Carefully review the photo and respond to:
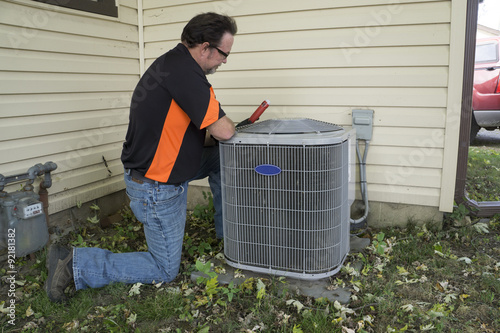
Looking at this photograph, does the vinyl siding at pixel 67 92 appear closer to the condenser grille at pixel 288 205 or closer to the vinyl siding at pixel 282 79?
the vinyl siding at pixel 282 79

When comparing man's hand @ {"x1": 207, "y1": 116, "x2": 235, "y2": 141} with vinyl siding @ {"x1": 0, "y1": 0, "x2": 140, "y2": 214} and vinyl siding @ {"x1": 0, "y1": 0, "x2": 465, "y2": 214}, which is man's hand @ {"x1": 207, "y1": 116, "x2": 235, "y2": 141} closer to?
vinyl siding @ {"x1": 0, "y1": 0, "x2": 465, "y2": 214}

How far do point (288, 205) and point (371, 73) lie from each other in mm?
1458

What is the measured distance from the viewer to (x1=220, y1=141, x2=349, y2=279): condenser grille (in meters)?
2.31

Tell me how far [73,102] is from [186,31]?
1412 millimetres

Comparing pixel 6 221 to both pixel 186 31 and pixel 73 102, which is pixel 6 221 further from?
pixel 186 31

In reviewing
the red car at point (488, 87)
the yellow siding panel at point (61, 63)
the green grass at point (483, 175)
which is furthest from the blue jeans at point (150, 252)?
the red car at point (488, 87)

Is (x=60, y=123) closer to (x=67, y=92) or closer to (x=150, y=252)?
(x=67, y=92)

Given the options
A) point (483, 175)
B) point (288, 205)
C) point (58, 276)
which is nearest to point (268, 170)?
point (288, 205)

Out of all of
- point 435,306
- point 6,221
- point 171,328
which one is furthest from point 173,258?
point 435,306

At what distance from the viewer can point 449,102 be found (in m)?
3.00

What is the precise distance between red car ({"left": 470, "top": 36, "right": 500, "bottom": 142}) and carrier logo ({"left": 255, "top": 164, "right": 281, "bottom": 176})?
4.19 m

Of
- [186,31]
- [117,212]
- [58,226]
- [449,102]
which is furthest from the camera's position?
[117,212]

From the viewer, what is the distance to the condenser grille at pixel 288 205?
90.9 inches

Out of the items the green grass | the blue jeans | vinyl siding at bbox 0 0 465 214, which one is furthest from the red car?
the blue jeans
